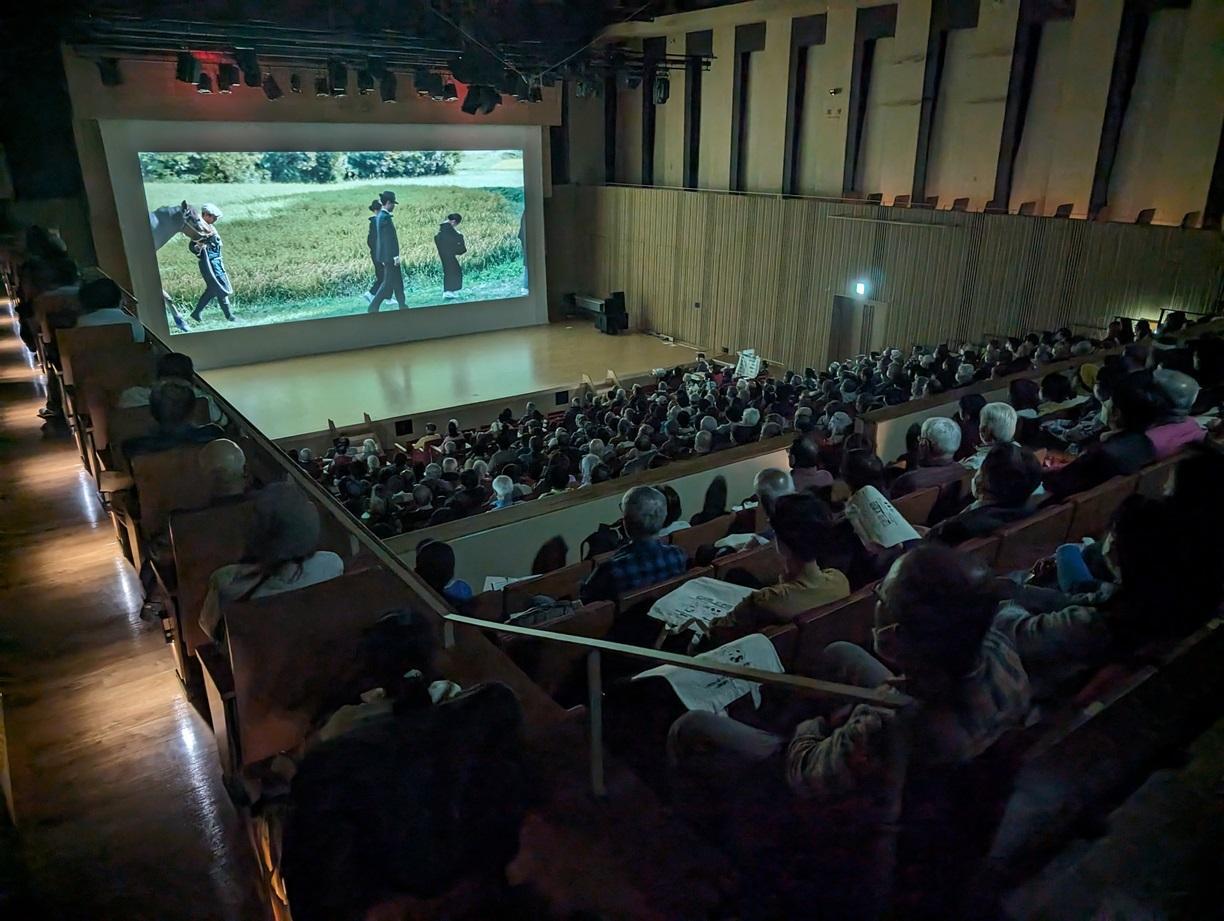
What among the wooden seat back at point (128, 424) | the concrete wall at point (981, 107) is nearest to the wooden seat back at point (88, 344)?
the wooden seat back at point (128, 424)

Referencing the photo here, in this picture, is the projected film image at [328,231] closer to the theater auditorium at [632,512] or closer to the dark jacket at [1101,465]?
the theater auditorium at [632,512]

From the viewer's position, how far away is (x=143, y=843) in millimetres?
2377

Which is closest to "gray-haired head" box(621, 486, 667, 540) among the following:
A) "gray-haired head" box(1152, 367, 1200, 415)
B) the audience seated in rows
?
the audience seated in rows

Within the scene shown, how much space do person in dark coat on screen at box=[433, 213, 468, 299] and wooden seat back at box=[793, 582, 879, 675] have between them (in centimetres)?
1316

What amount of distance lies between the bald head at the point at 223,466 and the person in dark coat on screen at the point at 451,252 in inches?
470

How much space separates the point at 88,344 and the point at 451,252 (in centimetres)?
1041

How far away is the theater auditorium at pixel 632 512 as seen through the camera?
139 cm

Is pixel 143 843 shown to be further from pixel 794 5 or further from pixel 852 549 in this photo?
pixel 794 5

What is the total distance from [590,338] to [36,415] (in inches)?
394

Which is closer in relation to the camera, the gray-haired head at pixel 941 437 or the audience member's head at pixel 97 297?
the gray-haired head at pixel 941 437

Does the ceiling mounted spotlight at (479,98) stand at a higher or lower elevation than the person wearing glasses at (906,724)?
higher

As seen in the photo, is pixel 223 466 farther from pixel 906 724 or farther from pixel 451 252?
pixel 451 252

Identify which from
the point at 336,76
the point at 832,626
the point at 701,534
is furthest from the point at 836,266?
the point at 832,626

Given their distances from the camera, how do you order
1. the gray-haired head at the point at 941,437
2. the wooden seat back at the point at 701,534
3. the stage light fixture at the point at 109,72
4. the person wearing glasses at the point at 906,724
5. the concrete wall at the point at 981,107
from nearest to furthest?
the person wearing glasses at the point at 906,724 → the wooden seat back at the point at 701,534 → the gray-haired head at the point at 941,437 → the concrete wall at the point at 981,107 → the stage light fixture at the point at 109,72
